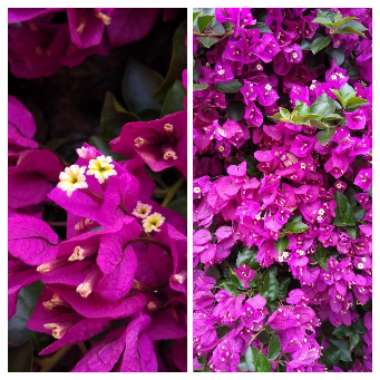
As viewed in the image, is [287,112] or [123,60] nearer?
[287,112]

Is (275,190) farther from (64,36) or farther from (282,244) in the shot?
(64,36)

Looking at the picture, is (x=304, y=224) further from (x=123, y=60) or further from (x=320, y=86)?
(x=123, y=60)

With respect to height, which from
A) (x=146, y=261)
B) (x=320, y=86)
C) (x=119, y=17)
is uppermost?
(x=119, y=17)

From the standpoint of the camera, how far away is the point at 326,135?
2.28 feet

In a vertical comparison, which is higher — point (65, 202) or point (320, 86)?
point (320, 86)

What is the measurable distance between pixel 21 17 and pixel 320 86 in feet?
1.30

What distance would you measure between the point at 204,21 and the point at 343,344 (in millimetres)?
467

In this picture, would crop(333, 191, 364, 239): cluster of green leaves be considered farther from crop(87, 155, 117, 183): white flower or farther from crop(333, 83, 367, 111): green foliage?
crop(87, 155, 117, 183): white flower

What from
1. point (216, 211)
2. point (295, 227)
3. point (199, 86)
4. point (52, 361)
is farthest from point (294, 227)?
point (52, 361)

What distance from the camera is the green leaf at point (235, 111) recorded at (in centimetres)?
73

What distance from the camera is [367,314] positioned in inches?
29.5

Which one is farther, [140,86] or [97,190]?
[140,86]

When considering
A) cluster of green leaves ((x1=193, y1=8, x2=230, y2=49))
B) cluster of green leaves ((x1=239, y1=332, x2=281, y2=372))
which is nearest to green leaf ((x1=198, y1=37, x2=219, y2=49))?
cluster of green leaves ((x1=193, y1=8, x2=230, y2=49))
